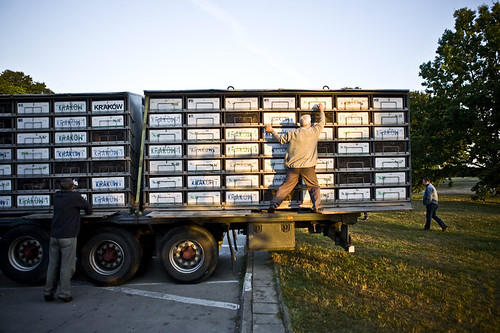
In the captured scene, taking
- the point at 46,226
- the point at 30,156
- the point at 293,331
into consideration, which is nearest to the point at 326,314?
the point at 293,331

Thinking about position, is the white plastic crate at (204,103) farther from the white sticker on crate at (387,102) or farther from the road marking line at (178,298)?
the road marking line at (178,298)

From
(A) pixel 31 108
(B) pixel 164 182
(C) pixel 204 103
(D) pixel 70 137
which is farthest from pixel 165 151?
(A) pixel 31 108

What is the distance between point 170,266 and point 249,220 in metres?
1.74

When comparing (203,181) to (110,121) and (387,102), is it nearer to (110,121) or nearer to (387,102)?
(110,121)

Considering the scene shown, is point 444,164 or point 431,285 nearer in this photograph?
point 431,285

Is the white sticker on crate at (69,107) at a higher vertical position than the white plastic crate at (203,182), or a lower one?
higher

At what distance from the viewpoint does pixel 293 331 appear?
3730 millimetres

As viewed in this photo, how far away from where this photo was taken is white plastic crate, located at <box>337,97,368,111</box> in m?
6.33

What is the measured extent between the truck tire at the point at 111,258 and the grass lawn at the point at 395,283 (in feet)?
9.47

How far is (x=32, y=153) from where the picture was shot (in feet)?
20.1

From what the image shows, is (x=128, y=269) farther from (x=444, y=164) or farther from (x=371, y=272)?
(x=444, y=164)

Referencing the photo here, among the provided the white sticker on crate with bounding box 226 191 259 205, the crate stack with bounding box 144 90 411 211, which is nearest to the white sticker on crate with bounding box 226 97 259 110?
the crate stack with bounding box 144 90 411 211

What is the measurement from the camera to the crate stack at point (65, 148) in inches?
240

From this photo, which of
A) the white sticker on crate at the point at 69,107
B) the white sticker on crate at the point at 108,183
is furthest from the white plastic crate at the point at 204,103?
the white sticker on crate at the point at 69,107
